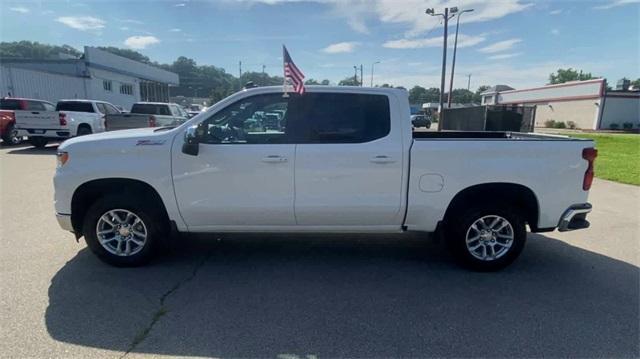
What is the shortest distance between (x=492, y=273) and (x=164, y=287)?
3.45 meters

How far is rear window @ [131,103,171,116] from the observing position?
17250 mm

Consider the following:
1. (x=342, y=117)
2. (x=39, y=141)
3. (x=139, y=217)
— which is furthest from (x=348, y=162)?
(x=39, y=141)

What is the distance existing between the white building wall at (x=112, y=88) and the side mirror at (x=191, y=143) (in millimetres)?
31900

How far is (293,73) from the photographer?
3.95 m

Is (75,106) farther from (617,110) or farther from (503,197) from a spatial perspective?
(617,110)

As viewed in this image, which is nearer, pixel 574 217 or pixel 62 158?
pixel 62 158

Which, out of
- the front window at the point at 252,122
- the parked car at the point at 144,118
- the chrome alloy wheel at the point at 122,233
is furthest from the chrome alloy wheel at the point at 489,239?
the parked car at the point at 144,118

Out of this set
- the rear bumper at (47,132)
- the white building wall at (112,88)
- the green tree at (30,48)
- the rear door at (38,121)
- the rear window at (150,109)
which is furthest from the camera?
the green tree at (30,48)

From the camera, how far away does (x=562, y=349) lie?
2.93 m

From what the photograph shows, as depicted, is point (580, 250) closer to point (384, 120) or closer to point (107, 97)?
point (384, 120)

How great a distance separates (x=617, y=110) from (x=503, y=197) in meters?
46.0

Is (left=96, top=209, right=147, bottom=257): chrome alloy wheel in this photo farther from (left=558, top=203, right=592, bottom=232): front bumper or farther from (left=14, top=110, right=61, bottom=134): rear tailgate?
(left=14, top=110, right=61, bottom=134): rear tailgate

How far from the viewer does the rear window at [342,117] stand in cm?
406

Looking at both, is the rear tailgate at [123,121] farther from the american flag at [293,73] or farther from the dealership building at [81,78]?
the dealership building at [81,78]
